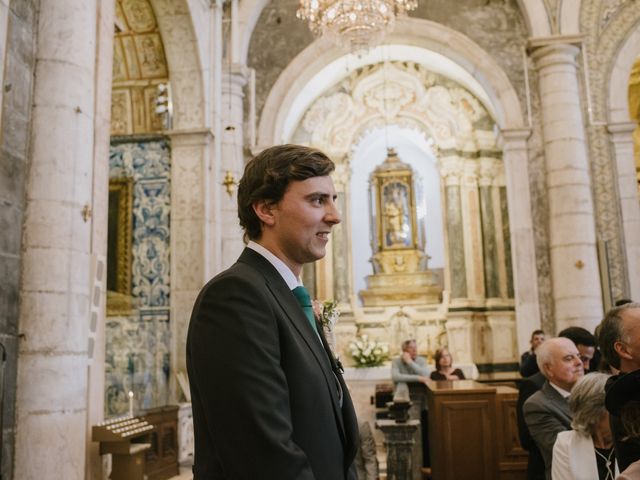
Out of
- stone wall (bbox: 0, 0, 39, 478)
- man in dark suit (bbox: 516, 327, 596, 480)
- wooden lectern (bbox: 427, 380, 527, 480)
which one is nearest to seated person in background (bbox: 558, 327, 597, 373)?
man in dark suit (bbox: 516, 327, 596, 480)

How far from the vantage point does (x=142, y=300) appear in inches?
364

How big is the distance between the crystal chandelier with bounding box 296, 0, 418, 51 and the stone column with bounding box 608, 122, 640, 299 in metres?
4.08

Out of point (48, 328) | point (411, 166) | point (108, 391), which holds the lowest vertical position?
point (108, 391)

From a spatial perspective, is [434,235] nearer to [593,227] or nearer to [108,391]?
[593,227]

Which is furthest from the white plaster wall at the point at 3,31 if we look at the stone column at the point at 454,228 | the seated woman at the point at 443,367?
the stone column at the point at 454,228

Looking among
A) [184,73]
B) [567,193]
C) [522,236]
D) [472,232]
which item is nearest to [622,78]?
[567,193]

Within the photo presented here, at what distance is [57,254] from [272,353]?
375 cm

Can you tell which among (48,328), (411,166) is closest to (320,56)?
(411,166)

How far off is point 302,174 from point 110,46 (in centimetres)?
487

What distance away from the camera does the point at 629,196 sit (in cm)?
1013

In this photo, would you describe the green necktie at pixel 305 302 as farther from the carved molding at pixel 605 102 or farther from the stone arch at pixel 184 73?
the carved molding at pixel 605 102

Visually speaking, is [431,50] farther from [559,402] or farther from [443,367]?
[559,402]

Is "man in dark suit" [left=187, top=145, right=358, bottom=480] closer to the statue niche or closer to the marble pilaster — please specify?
the marble pilaster

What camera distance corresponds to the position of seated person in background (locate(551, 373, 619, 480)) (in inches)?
113
